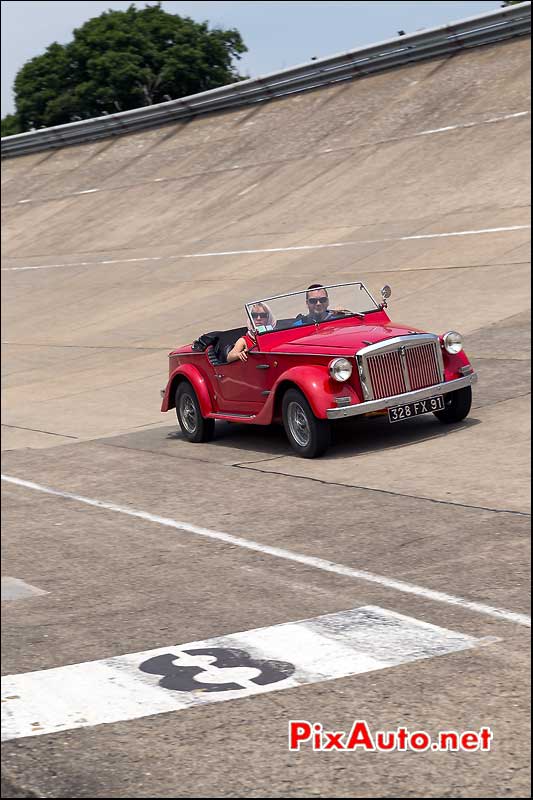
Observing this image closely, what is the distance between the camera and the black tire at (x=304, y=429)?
358 centimetres

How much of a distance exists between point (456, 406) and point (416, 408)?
0.60 metres

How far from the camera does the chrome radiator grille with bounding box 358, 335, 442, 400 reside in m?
2.82

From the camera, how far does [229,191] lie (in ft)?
17.2

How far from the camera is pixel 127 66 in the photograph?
2492mm

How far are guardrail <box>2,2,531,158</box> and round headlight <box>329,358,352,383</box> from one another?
1.17 m

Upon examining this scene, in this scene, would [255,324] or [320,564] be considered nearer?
[255,324]

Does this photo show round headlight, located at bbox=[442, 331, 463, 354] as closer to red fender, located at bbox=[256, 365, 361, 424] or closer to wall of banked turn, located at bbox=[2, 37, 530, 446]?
wall of banked turn, located at bbox=[2, 37, 530, 446]

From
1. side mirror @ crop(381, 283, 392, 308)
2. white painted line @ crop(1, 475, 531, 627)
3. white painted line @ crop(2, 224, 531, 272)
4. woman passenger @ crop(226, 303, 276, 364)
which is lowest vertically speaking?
white painted line @ crop(1, 475, 531, 627)

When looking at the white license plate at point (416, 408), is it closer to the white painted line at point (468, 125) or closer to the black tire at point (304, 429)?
the black tire at point (304, 429)

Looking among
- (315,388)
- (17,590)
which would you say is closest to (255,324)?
(315,388)

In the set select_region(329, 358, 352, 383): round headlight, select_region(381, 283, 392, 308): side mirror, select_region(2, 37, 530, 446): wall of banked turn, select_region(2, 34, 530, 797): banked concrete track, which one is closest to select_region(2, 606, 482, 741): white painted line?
select_region(2, 34, 530, 797): banked concrete track

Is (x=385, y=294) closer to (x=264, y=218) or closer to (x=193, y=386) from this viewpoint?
→ (x=193, y=386)

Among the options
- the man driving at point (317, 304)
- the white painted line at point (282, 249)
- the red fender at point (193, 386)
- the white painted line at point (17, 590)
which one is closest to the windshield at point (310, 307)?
the man driving at point (317, 304)

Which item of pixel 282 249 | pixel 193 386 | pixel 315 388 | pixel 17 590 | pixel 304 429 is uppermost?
pixel 282 249
